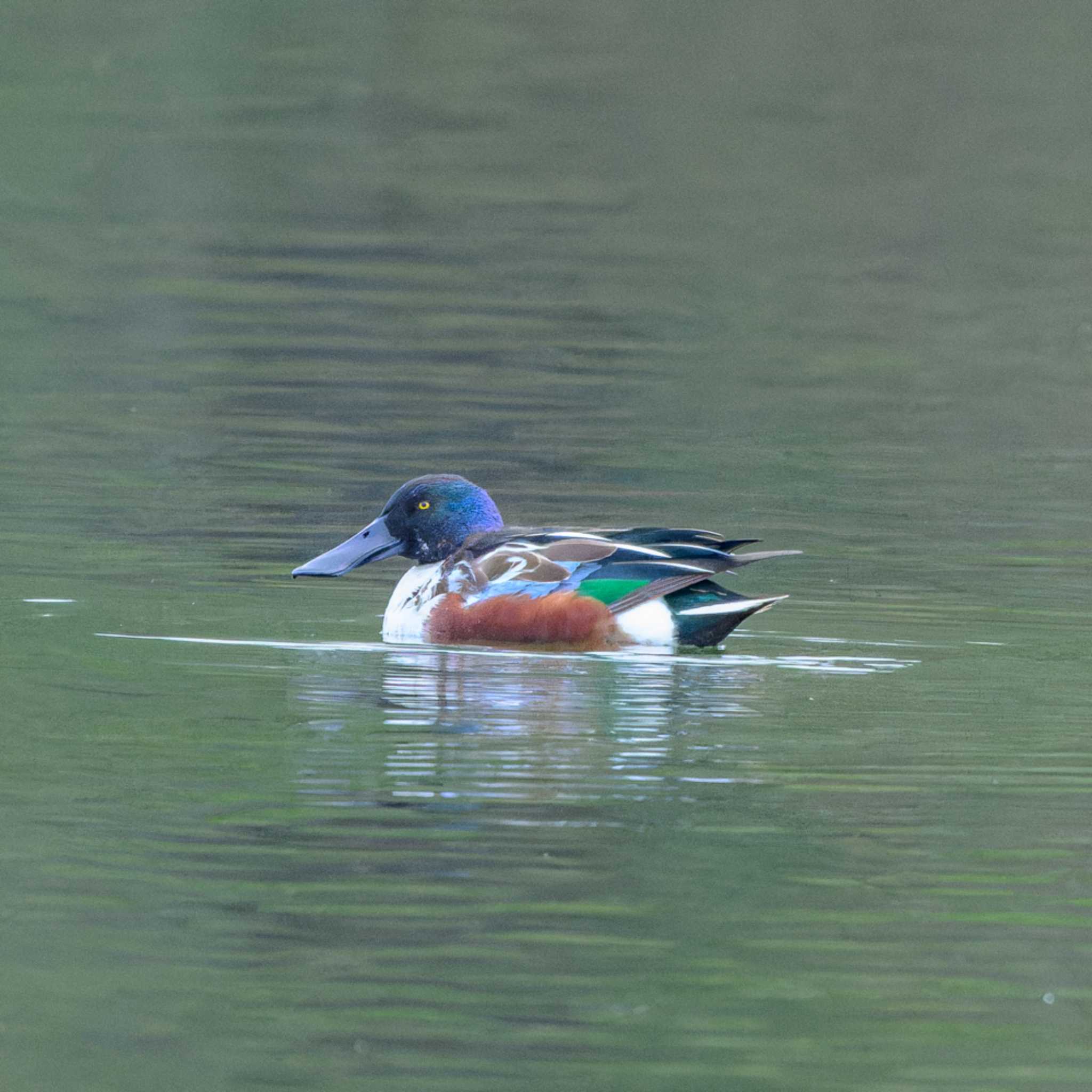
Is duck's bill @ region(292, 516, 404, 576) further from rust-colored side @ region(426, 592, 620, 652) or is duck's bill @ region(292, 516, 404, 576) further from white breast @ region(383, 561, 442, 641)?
rust-colored side @ region(426, 592, 620, 652)

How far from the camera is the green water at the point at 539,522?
5758 millimetres

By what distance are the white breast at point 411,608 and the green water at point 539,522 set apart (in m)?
0.20

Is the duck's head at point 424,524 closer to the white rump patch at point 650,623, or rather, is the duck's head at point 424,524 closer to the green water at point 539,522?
the green water at point 539,522

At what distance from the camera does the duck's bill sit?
410 inches

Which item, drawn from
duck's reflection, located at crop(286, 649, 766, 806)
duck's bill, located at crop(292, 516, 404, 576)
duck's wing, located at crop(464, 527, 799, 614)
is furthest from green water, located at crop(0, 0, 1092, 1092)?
duck's wing, located at crop(464, 527, 799, 614)

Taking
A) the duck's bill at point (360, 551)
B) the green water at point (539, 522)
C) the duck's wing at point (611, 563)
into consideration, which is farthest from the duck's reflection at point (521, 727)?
the duck's bill at point (360, 551)

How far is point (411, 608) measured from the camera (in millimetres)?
9703

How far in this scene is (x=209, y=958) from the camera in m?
5.92

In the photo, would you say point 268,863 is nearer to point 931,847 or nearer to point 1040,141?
point 931,847

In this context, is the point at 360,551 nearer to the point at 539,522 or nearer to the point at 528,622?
the point at 528,622

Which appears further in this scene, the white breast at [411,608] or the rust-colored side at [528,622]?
the white breast at [411,608]

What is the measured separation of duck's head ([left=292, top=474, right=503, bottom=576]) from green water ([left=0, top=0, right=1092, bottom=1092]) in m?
0.22

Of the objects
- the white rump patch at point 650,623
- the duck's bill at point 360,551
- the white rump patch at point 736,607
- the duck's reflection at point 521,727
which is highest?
the duck's bill at point 360,551

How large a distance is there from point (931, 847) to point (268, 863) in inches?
72.7
